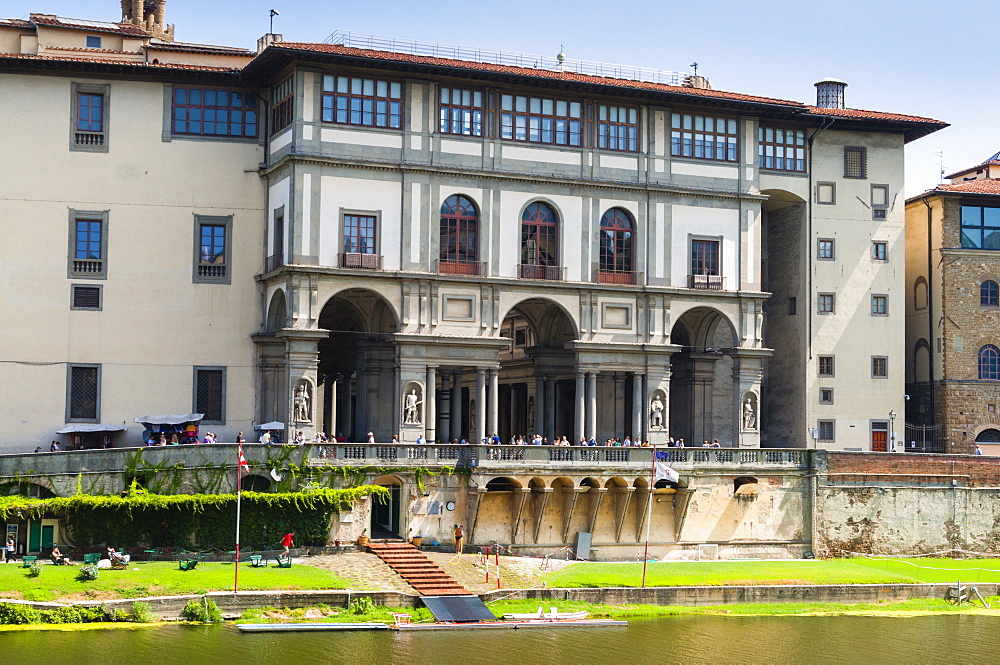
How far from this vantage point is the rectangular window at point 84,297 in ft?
210

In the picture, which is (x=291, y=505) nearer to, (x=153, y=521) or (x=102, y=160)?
(x=153, y=521)

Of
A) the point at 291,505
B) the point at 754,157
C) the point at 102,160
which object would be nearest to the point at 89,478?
the point at 291,505

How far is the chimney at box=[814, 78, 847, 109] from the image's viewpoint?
3039 inches

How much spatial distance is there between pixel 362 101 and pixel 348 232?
217 inches

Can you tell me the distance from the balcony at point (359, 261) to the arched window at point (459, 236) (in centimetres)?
283

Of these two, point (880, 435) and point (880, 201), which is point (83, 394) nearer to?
point (880, 435)

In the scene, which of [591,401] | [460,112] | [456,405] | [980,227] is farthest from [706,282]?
[980,227]

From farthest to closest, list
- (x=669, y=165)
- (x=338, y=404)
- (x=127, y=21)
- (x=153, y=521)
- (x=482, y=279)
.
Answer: (x=338, y=404) → (x=127, y=21) → (x=669, y=165) → (x=482, y=279) → (x=153, y=521)

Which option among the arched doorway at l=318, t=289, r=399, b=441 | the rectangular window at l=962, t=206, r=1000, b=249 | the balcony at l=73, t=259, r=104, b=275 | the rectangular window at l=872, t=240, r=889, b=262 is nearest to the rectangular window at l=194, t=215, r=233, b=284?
the balcony at l=73, t=259, r=104, b=275

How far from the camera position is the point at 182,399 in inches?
2532

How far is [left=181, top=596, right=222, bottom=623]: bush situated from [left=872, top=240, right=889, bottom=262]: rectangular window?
130ft

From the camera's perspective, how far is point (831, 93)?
7731cm

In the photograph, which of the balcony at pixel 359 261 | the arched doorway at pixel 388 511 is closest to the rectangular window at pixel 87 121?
the balcony at pixel 359 261

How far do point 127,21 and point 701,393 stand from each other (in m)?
32.7
